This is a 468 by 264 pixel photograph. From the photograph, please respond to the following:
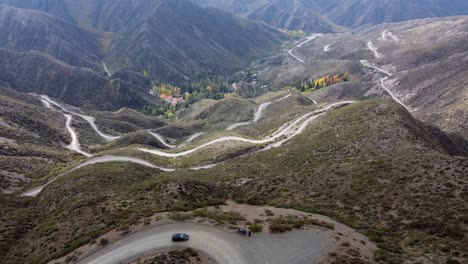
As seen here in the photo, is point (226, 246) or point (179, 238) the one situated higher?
point (179, 238)

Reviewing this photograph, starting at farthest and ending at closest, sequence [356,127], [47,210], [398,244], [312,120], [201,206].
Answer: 1. [312,120]
2. [356,127]
3. [47,210]
4. [201,206]
5. [398,244]

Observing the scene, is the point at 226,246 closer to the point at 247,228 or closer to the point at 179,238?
the point at 247,228

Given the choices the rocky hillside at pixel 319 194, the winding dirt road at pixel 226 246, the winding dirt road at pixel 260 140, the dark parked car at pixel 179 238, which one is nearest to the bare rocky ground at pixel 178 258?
the winding dirt road at pixel 226 246

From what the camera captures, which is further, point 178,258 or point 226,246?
point 226,246

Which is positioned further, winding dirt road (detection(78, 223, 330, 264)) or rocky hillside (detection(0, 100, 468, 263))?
rocky hillside (detection(0, 100, 468, 263))

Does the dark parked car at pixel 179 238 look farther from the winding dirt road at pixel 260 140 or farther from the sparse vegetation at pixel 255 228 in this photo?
the winding dirt road at pixel 260 140

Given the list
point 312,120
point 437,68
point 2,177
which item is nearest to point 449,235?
point 312,120

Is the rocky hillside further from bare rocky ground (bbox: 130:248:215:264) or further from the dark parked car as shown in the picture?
bare rocky ground (bbox: 130:248:215:264)

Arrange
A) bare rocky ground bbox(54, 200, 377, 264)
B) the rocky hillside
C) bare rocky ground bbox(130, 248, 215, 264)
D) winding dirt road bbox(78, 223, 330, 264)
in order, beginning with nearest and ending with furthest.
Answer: bare rocky ground bbox(130, 248, 215, 264), bare rocky ground bbox(54, 200, 377, 264), winding dirt road bbox(78, 223, 330, 264), the rocky hillside

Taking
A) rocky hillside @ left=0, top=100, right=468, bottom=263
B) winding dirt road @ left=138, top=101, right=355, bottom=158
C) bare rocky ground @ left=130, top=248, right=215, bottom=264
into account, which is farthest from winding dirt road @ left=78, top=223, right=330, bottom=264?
winding dirt road @ left=138, top=101, right=355, bottom=158

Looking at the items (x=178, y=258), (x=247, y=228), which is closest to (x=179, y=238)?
(x=178, y=258)

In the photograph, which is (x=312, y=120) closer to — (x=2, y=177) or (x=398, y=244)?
(x=398, y=244)
